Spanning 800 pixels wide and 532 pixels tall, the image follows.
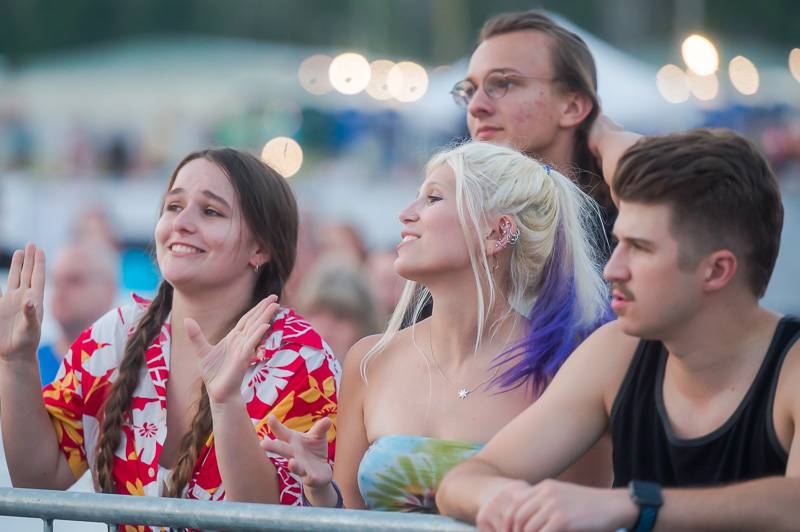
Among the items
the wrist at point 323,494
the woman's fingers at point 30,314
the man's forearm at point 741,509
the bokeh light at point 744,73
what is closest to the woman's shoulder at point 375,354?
the wrist at point 323,494

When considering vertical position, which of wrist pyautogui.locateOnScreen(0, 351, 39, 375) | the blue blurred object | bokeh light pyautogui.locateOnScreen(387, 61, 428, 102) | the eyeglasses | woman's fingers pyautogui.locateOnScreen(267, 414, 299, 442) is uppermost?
bokeh light pyautogui.locateOnScreen(387, 61, 428, 102)

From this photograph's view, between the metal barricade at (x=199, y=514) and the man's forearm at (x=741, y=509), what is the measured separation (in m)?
0.40

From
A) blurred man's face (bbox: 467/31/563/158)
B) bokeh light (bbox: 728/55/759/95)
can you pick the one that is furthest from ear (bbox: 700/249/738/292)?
bokeh light (bbox: 728/55/759/95)

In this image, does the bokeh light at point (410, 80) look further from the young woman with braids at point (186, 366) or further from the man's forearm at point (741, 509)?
the man's forearm at point (741, 509)

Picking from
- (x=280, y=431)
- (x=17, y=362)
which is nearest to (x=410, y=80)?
(x=17, y=362)

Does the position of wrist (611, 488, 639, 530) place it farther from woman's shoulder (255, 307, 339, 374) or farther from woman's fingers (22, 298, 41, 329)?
woman's fingers (22, 298, 41, 329)

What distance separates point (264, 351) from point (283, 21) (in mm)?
36295

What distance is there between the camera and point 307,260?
8328 mm

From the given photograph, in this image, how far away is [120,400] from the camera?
10.6 feet

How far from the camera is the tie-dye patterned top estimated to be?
9.58 ft

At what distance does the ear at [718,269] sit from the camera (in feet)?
7.73

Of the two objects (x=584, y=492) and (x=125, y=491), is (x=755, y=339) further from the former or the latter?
(x=125, y=491)

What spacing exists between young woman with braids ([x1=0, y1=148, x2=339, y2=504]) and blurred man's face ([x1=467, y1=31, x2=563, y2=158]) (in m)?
0.86

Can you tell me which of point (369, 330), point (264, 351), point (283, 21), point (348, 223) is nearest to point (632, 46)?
point (283, 21)
